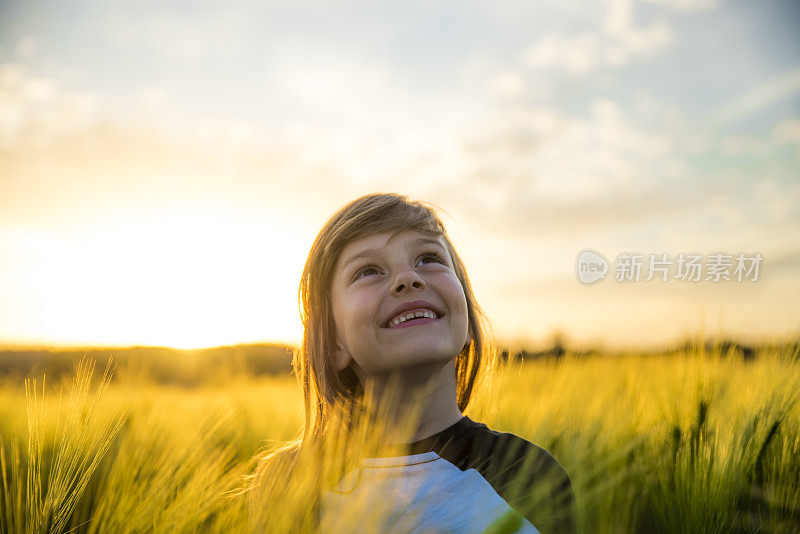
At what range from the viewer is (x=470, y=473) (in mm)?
1306

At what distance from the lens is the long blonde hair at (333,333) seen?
66.7 inches

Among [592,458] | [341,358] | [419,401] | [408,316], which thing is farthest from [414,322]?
[592,458]

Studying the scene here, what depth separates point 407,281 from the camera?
1.48m

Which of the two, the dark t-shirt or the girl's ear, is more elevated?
the girl's ear

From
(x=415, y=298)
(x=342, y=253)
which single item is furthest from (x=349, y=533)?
(x=342, y=253)

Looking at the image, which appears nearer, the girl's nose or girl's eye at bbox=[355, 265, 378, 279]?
the girl's nose

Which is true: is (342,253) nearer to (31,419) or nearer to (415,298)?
(415,298)

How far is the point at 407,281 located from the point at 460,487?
51cm

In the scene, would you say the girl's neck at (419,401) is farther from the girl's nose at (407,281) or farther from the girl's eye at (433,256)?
the girl's eye at (433,256)

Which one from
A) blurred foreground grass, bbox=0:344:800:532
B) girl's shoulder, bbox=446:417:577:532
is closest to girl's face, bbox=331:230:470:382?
girl's shoulder, bbox=446:417:577:532

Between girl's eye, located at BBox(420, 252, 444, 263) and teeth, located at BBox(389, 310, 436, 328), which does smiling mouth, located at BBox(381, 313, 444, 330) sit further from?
girl's eye, located at BBox(420, 252, 444, 263)

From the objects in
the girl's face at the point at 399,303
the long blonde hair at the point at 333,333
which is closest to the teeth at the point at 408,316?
the girl's face at the point at 399,303

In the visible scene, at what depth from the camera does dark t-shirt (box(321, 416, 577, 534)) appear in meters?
1.09

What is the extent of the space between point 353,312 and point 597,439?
0.86m
